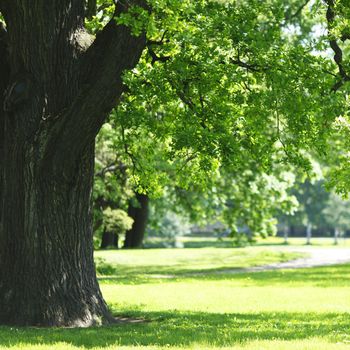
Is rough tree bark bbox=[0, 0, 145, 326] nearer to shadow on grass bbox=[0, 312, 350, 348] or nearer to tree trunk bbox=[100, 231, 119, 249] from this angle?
shadow on grass bbox=[0, 312, 350, 348]

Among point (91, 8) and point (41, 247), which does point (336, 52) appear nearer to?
point (91, 8)

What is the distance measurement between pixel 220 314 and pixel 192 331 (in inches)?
128

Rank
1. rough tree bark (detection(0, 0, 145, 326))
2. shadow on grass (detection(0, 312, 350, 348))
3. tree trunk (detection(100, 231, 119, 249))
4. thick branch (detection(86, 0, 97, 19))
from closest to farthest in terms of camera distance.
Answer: shadow on grass (detection(0, 312, 350, 348))
rough tree bark (detection(0, 0, 145, 326))
thick branch (detection(86, 0, 97, 19))
tree trunk (detection(100, 231, 119, 249))

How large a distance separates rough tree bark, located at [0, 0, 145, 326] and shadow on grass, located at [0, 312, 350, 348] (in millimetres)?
750

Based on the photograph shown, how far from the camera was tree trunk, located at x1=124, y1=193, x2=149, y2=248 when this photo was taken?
39781 millimetres

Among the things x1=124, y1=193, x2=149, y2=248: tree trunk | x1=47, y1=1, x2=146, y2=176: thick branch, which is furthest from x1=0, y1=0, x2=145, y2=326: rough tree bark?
x1=124, y1=193, x2=149, y2=248: tree trunk

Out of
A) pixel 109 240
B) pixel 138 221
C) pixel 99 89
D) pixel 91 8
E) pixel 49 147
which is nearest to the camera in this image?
pixel 99 89

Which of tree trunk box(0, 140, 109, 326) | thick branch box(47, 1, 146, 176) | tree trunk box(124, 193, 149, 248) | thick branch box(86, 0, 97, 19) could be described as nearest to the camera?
thick branch box(47, 1, 146, 176)

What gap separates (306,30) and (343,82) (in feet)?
60.5

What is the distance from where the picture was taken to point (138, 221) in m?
41.4

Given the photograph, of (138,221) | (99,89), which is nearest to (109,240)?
(138,221)

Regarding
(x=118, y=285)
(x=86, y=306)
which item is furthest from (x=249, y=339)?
(x=118, y=285)

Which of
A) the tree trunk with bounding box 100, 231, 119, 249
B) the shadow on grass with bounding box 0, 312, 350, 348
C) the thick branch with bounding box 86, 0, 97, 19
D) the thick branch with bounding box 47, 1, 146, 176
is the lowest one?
the shadow on grass with bounding box 0, 312, 350, 348

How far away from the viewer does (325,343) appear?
30.9 ft
